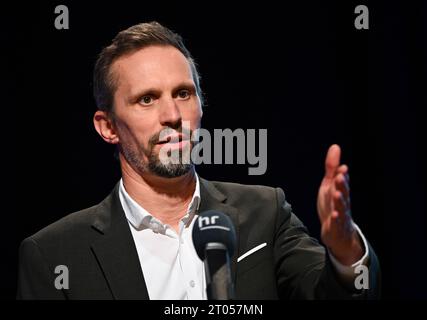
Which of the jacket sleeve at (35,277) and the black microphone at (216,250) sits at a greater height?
the black microphone at (216,250)

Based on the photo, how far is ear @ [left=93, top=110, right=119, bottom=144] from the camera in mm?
2379

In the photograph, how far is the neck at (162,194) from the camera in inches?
88.5

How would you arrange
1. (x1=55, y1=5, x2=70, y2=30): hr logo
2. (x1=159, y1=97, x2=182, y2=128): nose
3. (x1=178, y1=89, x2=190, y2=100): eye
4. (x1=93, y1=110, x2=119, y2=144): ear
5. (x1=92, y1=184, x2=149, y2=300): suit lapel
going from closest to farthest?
(x1=92, y1=184, x2=149, y2=300): suit lapel, (x1=159, y1=97, x2=182, y2=128): nose, (x1=178, y1=89, x2=190, y2=100): eye, (x1=93, y1=110, x2=119, y2=144): ear, (x1=55, y1=5, x2=70, y2=30): hr logo

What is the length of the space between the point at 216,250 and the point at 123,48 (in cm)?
115

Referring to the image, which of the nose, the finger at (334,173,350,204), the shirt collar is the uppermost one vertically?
the nose

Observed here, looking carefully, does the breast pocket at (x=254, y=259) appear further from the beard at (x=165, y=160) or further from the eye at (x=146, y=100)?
the eye at (x=146, y=100)

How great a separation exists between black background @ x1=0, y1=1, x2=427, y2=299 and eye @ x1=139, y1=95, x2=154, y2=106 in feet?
3.49

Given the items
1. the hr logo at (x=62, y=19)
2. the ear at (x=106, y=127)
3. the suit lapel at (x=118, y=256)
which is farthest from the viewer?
the hr logo at (x=62, y=19)

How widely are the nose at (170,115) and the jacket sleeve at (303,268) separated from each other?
486 millimetres

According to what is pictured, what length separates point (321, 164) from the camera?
3322mm

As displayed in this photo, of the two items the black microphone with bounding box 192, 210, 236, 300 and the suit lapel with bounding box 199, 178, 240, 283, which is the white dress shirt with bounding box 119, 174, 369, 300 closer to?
the suit lapel with bounding box 199, 178, 240, 283

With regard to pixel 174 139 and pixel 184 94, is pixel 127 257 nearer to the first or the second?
pixel 174 139

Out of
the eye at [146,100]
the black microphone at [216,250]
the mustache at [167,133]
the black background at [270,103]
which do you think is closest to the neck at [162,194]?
the mustache at [167,133]

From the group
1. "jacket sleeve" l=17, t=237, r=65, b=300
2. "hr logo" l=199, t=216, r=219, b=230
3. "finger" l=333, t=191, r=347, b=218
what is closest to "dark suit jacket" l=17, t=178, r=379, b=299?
"jacket sleeve" l=17, t=237, r=65, b=300
